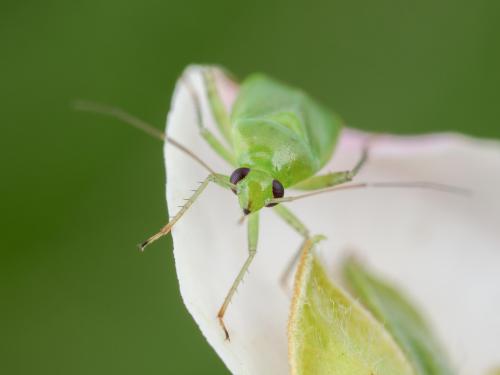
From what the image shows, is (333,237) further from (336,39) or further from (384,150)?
(336,39)

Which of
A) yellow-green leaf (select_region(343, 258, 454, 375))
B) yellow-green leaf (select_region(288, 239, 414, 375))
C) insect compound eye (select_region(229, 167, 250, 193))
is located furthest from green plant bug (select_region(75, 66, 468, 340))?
yellow-green leaf (select_region(288, 239, 414, 375))

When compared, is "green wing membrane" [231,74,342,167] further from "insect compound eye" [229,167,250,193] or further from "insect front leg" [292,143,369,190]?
"insect compound eye" [229,167,250,193]

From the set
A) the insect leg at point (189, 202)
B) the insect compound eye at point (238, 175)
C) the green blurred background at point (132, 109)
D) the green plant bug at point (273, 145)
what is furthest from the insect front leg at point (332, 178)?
the green blurred background at point (132, 109)

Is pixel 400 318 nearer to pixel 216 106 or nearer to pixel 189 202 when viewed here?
pixel 189 202

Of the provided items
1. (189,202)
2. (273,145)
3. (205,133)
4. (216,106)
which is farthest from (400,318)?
(216,106)

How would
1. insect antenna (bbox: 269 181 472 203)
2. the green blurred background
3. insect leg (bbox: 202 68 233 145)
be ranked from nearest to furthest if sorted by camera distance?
1. insect antenna (bbox: 269 181 472 203)
2. insect leg (bbox: 202 68 233 145)
3. the green blurred background
